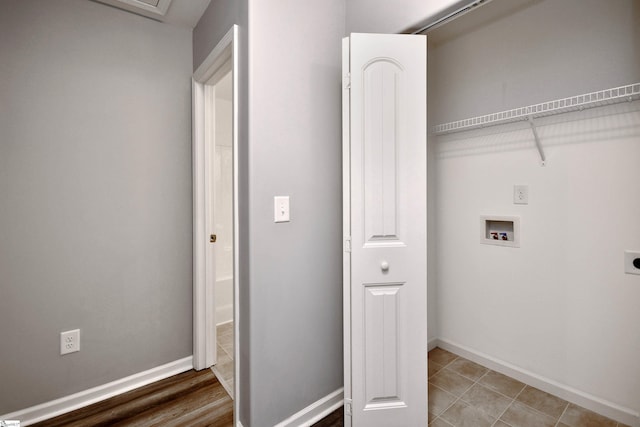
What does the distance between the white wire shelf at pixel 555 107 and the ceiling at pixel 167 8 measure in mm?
1808

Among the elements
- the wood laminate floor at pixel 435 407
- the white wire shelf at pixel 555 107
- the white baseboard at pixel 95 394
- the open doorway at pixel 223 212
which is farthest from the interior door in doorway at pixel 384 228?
the open doorway at pixel 223 212

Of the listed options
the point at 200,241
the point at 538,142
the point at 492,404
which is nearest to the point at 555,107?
the point at 538,142

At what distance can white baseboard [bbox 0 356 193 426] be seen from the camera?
1626 millimetres

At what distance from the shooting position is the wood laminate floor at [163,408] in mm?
1627

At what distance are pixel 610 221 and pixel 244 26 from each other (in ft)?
7.02

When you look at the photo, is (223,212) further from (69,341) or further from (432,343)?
(432,343)

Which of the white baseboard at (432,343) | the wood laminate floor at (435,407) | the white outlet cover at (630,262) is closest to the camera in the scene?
the white outlet cover at (630,262)

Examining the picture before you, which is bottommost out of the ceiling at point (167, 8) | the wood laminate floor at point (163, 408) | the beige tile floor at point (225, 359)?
the wood laminate floor at point (163, 408)

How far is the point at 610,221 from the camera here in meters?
1.58

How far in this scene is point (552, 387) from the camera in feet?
5.93

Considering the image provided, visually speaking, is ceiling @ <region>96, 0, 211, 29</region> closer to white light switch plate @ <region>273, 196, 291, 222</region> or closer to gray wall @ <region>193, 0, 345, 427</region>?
gray wall @ <region>193, 0, 345, 427</region>

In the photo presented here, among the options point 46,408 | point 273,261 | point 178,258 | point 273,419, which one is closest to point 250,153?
point 273,261

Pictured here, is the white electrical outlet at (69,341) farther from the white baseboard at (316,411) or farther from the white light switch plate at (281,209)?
the white light switch plate at (281,209)

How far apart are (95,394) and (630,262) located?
3102 mm
